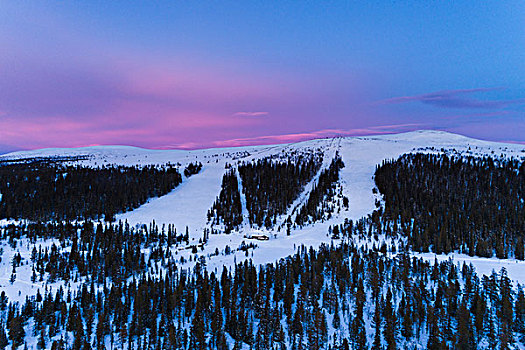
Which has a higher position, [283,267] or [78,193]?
[78,193]

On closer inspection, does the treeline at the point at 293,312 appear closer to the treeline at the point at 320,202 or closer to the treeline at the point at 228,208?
the treeline at the point at 320,202

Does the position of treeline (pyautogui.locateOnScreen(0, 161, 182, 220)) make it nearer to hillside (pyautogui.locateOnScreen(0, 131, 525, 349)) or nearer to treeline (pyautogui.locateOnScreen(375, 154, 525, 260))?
hillside (pyautogui.locateOnScreen(0, 131, 525, 349))

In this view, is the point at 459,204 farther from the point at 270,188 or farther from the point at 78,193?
the point at 78,193

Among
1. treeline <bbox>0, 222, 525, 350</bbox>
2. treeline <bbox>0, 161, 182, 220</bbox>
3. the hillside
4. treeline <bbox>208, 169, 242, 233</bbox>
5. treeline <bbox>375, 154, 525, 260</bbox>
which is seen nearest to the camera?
treeline <bbox>0, 222, 525, 350</bbox>

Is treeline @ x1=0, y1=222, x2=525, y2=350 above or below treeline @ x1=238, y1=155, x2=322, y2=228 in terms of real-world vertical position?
below

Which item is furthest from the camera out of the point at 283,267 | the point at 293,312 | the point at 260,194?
the point at 260,194

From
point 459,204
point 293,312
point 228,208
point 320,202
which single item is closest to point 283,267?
point 293,312

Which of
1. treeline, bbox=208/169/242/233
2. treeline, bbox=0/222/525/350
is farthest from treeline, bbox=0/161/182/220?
treeline, bbox=0/222/525/350

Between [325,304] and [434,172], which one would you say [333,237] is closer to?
[325,304]
